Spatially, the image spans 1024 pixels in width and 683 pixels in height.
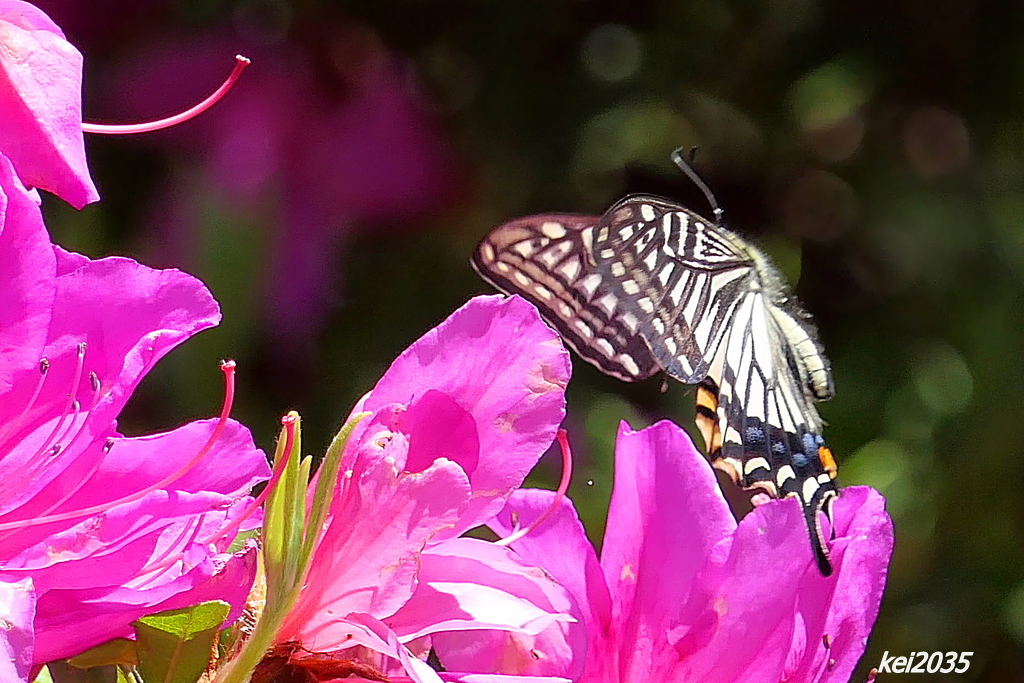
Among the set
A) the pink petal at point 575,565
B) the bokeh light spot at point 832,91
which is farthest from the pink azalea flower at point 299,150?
the pink petal at point 575,565

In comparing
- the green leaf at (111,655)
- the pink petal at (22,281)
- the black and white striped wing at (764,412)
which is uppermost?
the pink petal at (22,281)

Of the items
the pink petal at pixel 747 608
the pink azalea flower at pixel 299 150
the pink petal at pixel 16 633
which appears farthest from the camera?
the pink azalea flower at pixel 299 150

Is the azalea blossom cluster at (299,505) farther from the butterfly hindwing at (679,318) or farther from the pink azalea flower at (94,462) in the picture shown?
the butterfly hindwing at (679,318)

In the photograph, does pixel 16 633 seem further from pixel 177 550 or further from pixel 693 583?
pixel 693 583

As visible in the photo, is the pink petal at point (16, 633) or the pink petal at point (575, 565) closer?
the pink petal at point (16, 633)

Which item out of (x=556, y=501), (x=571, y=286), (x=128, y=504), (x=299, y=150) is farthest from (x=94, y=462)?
(x=299, y=150)

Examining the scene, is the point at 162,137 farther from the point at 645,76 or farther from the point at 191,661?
the point at 191,661

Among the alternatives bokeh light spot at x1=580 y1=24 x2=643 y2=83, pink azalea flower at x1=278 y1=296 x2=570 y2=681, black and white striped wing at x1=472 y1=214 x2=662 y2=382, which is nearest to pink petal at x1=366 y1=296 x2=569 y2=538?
pink azalea flower at x1=278 y1=296 x2=570 y2=681

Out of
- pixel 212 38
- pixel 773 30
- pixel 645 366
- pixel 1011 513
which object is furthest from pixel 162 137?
pixel 1011 513
